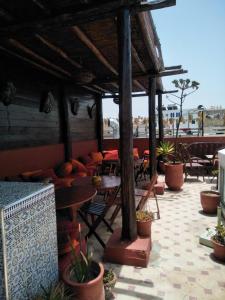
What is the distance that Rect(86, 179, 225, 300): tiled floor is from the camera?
8.27 ft

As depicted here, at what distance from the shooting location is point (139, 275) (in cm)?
283

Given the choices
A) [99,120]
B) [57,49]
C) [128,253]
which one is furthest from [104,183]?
[99,120]

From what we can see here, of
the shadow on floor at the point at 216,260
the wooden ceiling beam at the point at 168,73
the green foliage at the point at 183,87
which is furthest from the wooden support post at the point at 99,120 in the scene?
the shadow on floor at the point at 216,260

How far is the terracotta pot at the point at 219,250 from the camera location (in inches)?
121

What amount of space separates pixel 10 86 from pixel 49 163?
95.3 inches

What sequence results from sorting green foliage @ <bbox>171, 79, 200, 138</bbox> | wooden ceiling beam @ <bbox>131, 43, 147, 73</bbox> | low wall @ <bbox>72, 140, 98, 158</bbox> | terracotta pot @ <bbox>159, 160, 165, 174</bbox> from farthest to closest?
terracotta pot @ <bbox>159, 160, 165, 174</bbox>, low wall @ <bbox>72, 140, 98, 158</bbox>, green foliage @ <bbox>171, 79, 200, 138</bbox>, wooden ceiling beam @ <bbox>131, 43, 147, 73</bbox>

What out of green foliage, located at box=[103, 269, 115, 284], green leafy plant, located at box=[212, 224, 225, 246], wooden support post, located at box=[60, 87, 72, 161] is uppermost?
wooden support post, located at box=[60, 87, 72, 161]

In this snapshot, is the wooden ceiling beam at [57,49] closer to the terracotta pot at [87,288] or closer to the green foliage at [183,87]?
the green foliage at [183,87]

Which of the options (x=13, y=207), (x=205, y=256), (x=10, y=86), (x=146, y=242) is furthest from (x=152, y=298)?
(x=10, y=86)

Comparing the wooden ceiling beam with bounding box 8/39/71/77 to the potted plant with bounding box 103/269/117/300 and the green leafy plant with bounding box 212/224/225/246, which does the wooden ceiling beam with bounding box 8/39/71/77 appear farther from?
the green leafy plant with bounding box 212/224/225/246

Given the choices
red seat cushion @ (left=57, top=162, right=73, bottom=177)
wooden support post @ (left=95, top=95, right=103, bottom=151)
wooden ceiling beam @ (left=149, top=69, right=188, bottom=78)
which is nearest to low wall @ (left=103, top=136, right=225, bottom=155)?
wooden support post @ (left=95, top=95, right=103, bottom=151)

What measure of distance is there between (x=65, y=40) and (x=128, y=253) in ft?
12.7

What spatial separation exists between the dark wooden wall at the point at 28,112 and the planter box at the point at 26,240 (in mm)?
3873

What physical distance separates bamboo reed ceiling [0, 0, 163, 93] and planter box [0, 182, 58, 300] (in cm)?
240
